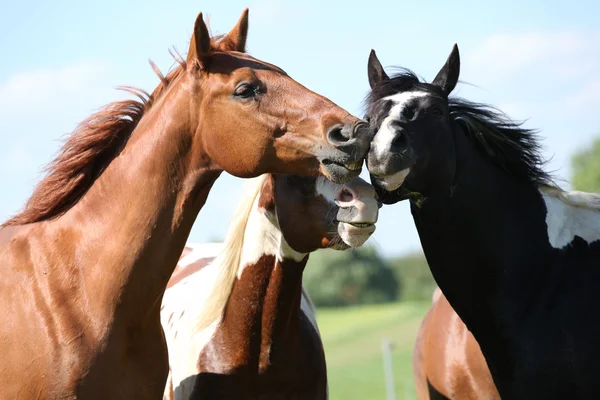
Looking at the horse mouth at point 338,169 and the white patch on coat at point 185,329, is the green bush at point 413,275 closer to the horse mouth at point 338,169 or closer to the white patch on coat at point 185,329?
the white patch on coat at point 185,329

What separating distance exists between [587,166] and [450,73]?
56.2 metres

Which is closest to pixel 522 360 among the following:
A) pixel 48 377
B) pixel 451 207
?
pixel 451 207

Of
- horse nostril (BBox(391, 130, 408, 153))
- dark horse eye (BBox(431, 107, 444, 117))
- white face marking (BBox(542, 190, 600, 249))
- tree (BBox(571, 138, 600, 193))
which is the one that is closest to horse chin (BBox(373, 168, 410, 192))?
horse nostril (BBox(391, 130, 408, 153))

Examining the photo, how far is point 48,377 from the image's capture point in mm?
3439

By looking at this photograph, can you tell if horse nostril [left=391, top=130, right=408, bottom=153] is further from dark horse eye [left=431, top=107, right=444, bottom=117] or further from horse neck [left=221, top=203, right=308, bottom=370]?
horse neck [left=221, top=203, right=308, bottom=370]

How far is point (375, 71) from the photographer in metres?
5.20

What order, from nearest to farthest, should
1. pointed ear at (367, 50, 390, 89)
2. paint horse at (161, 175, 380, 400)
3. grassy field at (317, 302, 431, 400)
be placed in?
paint horse at (161, 175, 380, 400) < pointed ear at (367, 50, 390, 89) < grassy field at (317, 302, 431, 400)

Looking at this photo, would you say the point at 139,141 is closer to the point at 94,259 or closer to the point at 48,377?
the point at 94,259

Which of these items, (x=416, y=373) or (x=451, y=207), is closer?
(x=451, y=207)

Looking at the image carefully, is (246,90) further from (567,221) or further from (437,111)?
(567,221)

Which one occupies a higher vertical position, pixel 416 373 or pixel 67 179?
pixel 67 179

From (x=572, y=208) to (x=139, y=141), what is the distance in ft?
8.99

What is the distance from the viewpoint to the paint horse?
181 inches

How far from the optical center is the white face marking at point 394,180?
4438mm
